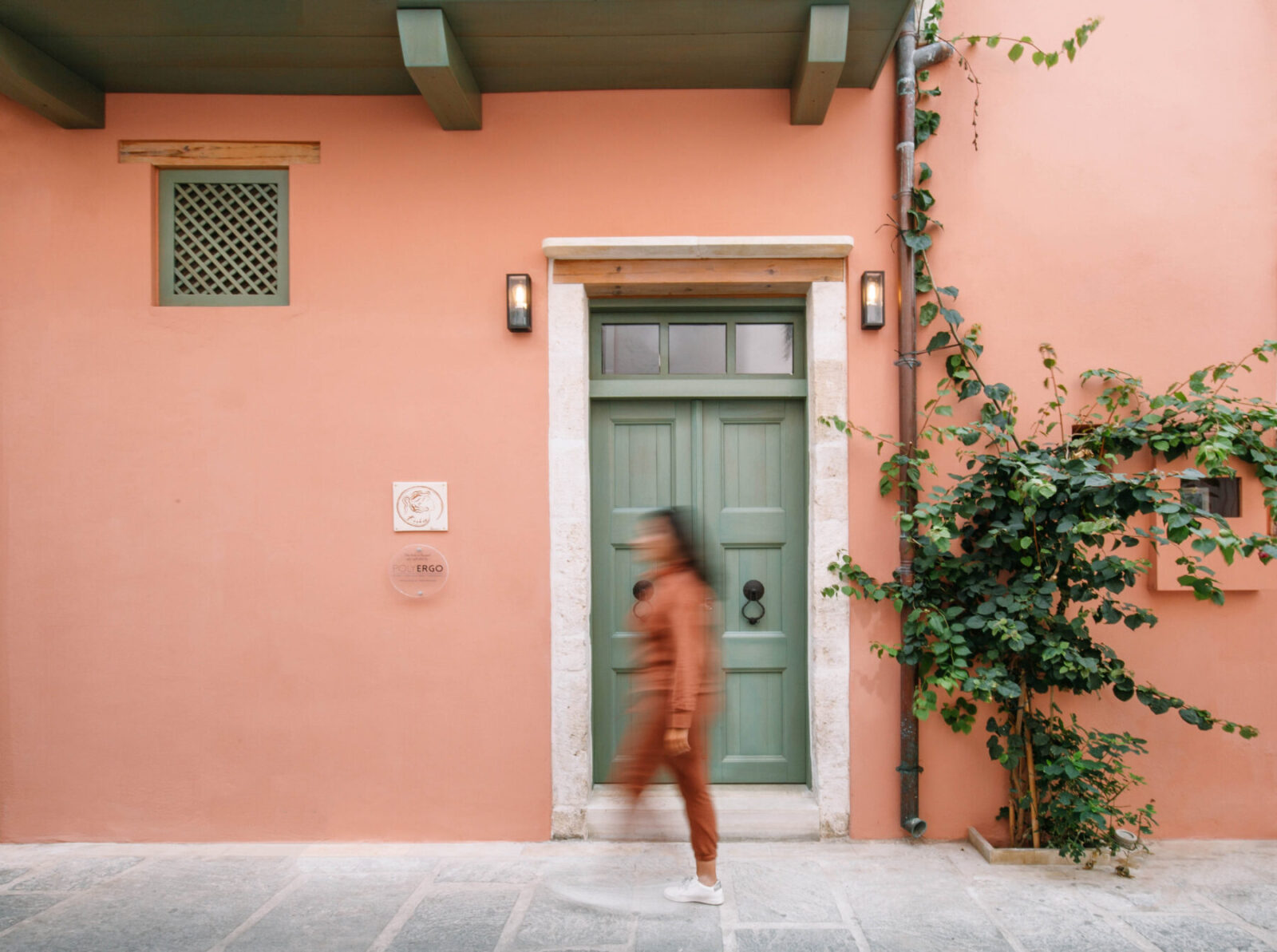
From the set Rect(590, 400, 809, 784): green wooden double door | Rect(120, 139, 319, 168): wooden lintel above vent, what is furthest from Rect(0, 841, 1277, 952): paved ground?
Rect(120, 139, 319, 168): wooden lintel above vent

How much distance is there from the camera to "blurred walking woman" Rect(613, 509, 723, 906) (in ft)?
9.50

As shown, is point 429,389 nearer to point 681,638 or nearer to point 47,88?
point 681,638

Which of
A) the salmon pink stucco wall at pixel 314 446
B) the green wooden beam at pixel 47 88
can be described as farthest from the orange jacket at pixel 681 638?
the green wooden beam at pixel 47 88

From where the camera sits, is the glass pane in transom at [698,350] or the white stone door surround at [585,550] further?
the glass pane in transom at [698,350]

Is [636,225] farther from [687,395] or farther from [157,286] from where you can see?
[157,286]

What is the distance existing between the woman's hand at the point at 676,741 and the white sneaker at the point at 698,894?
658 mm

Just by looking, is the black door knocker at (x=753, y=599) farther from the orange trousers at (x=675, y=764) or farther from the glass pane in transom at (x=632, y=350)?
the glass pane in transom at (x=632, y=350)

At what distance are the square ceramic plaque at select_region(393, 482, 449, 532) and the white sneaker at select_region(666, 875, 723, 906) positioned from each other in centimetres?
206

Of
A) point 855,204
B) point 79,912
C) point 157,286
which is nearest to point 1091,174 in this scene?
point 855,204

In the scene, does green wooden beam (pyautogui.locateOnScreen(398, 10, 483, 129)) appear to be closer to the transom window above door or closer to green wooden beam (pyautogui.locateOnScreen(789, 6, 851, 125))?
the transom window above door

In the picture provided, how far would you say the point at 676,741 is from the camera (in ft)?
9.55

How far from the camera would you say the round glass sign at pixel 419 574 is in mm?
3775

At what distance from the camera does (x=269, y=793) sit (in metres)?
3.78

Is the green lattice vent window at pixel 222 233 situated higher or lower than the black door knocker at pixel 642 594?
higher
